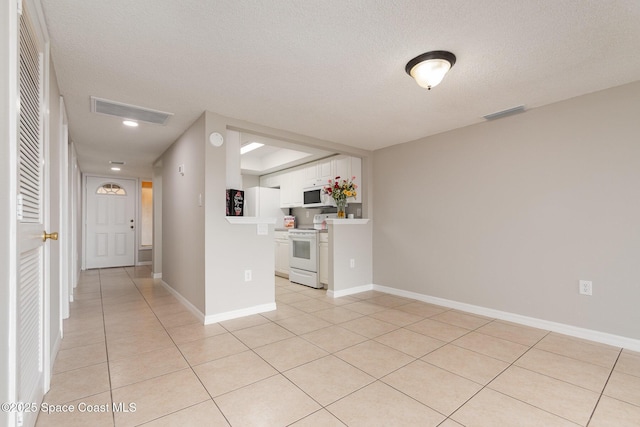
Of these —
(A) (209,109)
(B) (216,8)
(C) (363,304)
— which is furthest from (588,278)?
(A) (209,109)

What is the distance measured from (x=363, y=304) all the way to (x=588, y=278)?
87.1 inches

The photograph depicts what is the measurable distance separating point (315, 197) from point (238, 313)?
2491mm

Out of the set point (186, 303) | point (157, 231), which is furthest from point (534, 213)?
point (157, 231)

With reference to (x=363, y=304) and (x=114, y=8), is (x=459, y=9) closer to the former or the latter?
(x=114, y=8)

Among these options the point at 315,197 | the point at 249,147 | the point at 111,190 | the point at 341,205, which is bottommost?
the point at 341,205

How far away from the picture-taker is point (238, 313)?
3201mm

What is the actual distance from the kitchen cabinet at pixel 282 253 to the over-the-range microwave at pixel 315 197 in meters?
0.68

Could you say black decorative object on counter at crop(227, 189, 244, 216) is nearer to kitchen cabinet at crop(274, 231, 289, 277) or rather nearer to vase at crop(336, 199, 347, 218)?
vase at crop(336, 199, 347, 218)

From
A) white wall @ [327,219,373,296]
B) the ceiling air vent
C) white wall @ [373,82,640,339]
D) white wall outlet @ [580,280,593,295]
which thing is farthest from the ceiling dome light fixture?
white wall @ [327,219,373,296]

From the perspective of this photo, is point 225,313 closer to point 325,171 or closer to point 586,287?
point 325,171

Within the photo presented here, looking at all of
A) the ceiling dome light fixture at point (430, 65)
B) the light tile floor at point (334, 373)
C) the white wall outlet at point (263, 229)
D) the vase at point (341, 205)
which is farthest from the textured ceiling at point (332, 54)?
the light tile floor at point (334, 373)

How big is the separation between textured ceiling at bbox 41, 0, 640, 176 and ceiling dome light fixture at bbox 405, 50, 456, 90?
0.07 m

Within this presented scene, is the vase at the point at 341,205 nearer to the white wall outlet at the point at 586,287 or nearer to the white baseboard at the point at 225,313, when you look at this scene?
the white baseboard at the point at 225,313

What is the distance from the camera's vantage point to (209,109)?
9.71 ft
